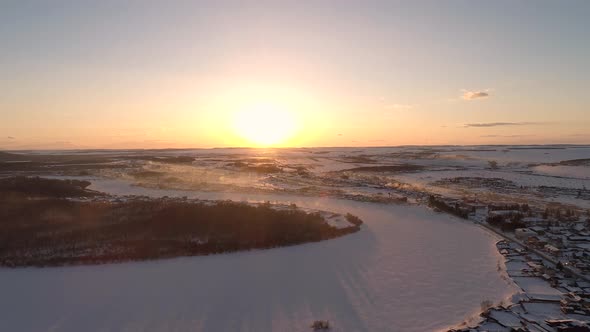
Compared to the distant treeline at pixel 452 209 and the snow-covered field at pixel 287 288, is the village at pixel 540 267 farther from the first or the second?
the snow-covered field at pixel 287 288

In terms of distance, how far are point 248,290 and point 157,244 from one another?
5.79 metres

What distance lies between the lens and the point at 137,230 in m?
17.9

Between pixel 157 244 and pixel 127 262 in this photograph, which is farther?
pixel 157 244

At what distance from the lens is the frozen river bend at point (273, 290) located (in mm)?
9594

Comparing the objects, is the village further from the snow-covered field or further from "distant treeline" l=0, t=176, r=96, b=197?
"distant treeline" l=0, t=176, r=96, b=197

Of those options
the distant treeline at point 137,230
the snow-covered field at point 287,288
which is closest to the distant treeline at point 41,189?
the distant treeline at point 137,230

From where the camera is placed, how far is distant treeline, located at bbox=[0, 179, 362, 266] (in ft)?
48.3

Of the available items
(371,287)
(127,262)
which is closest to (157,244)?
(127,262)

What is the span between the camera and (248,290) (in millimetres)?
11453

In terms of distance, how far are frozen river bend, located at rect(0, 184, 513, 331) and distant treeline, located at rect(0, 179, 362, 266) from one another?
0.84 m

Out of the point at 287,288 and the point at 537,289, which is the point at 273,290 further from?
the point at 537,289

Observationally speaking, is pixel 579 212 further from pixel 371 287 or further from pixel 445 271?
pixel 371 287

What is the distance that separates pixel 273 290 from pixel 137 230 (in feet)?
29.7

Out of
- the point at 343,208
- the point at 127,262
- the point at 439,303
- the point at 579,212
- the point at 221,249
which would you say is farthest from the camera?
the point at 343,208
